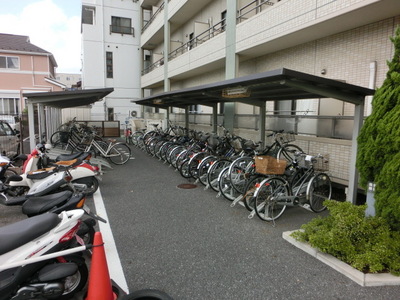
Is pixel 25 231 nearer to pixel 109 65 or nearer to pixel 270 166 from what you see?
pixel 270 166

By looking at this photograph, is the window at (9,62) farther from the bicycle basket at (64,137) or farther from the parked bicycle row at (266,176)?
the parked bicycle row at (266,176)

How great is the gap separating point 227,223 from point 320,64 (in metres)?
5.58

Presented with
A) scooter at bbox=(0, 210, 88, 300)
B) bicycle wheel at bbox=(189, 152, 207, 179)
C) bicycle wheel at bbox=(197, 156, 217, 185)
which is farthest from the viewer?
bicycle wheel at bbox=(189, 152, 207, 179)

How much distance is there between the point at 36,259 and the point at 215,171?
4502 mm

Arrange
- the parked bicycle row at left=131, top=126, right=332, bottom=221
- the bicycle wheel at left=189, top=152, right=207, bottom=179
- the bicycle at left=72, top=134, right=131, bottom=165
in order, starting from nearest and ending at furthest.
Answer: the parked bicycle row at left=131, top=126, right=332, bottom=221 < the bicycle wheel at left=189, top=152, right=207, bottom=179 < the bicycle at left=72, top=134, right=131, bottom=165

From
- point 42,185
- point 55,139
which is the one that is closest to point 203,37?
point 55,139

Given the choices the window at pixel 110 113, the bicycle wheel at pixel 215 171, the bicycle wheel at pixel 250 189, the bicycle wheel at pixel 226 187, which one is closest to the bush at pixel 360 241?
the bicycle wheel at pixel 250 189

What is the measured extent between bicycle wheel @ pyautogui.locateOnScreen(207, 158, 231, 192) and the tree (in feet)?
10.0

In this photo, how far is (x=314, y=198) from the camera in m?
5.14

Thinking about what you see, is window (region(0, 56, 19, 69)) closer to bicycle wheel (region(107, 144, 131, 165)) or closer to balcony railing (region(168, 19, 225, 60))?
balcony railing (region(168, 19, 225, 60))

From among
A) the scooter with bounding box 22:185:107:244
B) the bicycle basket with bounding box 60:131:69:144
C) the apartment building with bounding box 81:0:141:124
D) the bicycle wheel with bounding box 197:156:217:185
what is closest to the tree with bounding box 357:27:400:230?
the scooter with bounding box 22:185:107:244

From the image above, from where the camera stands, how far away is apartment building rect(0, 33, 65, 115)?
23.0 metres

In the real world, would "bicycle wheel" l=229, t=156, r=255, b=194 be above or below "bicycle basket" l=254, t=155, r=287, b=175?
below

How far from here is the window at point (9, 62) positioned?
2295cm
